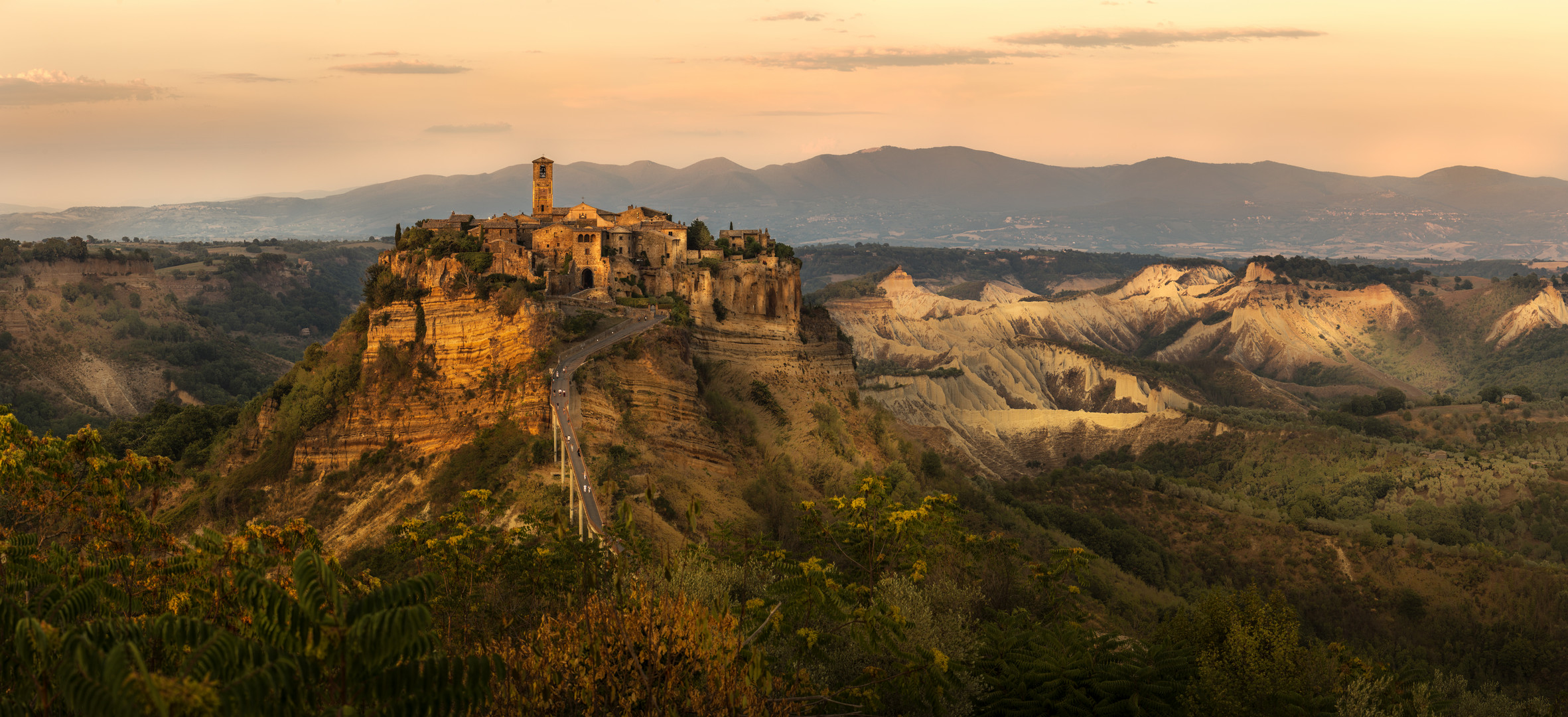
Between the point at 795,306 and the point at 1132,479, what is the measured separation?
110ft

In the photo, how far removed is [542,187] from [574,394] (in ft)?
104

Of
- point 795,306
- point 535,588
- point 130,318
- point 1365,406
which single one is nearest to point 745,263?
point 795,306

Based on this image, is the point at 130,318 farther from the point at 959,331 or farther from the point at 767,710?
the point at 767,710

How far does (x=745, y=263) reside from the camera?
221 ft

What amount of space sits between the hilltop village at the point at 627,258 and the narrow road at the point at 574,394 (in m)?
3.94

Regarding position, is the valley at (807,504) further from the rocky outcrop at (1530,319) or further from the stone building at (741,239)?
the rocky outcrop at (1530,319)

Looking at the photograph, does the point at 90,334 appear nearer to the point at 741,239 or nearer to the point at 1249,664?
the point at 741,239

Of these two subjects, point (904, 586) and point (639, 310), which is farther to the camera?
point (639, 310)

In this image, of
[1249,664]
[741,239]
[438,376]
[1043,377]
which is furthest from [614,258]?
[1043,377]

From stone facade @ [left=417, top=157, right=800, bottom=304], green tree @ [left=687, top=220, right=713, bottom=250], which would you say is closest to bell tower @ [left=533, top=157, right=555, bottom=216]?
stone facade @ [left=417, top=157, right=800, bottom=304]

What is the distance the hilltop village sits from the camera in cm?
5825

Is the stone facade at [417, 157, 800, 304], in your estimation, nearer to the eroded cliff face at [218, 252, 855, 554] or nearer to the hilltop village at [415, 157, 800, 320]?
the hilltop village at [415, 157, 800, 320]

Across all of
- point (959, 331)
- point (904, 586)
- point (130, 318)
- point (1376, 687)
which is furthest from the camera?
point (959, 331)

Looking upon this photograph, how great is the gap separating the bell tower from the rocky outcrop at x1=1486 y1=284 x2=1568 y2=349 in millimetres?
180524
